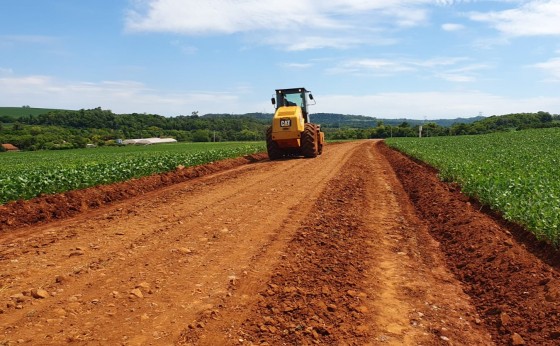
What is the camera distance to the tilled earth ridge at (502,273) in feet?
13.3

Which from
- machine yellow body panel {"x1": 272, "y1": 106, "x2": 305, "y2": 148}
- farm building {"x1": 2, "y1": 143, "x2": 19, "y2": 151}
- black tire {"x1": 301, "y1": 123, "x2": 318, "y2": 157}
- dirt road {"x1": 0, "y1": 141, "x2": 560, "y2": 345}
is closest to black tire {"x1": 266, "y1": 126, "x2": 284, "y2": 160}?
machine yellow body panel {"x1": 272, "y1": 106, "x2": 305, "y2": 148}

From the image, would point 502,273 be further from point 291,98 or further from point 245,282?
point 291,98

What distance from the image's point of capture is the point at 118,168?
50.1ft

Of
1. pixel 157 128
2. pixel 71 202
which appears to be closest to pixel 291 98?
pixel 71 202

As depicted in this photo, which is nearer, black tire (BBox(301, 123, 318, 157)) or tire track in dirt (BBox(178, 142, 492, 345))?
tire track in dirt (BBox(178, 142, 492, 345))

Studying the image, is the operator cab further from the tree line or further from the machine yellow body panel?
the tree line

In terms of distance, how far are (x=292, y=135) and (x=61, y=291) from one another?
53.4ft

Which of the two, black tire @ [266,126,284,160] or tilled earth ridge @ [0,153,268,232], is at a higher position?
black tire @ [266,126,284,160]

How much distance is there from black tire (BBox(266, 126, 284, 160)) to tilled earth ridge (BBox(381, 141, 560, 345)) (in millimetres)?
13018

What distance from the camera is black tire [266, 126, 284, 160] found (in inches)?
840

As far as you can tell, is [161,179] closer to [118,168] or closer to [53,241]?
[118,168]

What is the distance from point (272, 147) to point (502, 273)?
55.1 ft

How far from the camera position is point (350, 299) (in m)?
4.68

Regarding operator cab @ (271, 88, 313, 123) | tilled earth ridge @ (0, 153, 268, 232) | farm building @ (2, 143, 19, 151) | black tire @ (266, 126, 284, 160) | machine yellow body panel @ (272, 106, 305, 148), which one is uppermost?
operator cab @ (271, 88, 313, 123)
